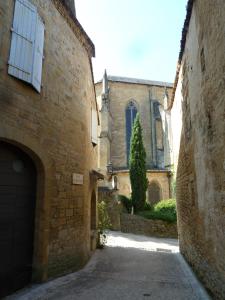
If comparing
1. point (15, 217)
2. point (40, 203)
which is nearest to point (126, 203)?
point (40, 203)

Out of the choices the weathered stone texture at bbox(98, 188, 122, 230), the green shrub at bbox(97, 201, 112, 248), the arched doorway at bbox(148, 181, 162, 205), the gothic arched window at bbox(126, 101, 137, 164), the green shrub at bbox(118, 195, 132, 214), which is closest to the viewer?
the green shrub at bbox(97, 201, 112, 248)

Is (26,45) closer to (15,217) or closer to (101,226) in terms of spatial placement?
(15,217)

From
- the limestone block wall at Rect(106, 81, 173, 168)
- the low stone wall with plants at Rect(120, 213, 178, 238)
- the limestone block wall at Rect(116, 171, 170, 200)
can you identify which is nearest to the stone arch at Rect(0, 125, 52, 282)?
the low stone wall with plants at Rect(120, 213, 178, 238)

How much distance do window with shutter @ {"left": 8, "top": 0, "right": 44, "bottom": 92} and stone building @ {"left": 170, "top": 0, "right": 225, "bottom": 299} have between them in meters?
3.38

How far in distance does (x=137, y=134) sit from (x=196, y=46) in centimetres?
1577

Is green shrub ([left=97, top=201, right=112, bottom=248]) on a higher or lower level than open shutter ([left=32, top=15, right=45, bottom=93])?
lower

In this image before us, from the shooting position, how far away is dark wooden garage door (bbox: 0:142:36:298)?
469 centimetres

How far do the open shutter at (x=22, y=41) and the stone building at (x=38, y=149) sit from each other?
0.02 meters

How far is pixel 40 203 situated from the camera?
541 centimetres

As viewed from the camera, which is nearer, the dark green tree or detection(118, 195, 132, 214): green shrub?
detection(118, 195, 132, 214): green shrub

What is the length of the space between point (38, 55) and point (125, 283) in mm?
5326

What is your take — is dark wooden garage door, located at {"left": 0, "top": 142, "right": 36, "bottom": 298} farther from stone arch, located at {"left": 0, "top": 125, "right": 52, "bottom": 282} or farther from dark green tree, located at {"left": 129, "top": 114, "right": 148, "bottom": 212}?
dark green tree, located at {"left": 129, "top": 114, "right": 148, "bottom": 212}

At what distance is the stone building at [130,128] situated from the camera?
21953 millimetres

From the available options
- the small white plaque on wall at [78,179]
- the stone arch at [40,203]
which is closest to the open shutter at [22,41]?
the stone arch at [40,203]
